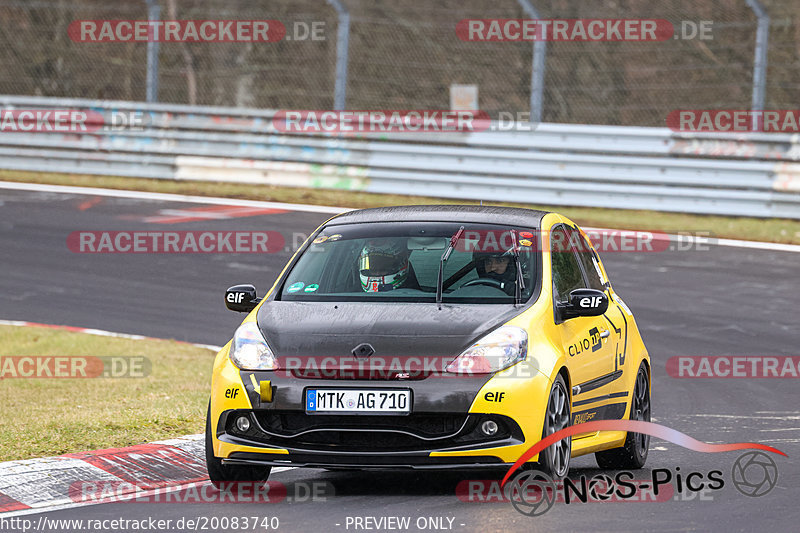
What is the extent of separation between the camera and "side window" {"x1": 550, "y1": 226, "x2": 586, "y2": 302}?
8.26m

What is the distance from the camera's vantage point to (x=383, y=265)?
8.34m

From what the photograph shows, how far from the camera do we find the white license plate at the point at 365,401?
7.14 meters

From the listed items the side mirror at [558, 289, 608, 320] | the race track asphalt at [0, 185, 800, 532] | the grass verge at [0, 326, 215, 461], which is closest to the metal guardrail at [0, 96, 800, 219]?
the race track asphalt at [0, 185, 800, 532]

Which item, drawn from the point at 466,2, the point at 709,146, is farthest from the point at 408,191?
the point at 466,2

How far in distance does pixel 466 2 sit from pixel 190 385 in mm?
22349

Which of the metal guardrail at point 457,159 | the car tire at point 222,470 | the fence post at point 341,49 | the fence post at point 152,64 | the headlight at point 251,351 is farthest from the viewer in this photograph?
the fence post at point 152,64

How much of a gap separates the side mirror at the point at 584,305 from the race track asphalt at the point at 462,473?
100 cm

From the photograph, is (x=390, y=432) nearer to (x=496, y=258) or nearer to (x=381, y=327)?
(x=381, y=327)

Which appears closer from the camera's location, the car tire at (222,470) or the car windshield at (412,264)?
the car tire at (222,470)

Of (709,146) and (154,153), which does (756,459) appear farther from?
(154,153)

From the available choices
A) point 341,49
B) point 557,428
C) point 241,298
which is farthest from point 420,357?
point 341,49

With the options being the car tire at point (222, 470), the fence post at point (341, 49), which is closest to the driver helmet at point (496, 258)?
the car tire at point (222, 470)

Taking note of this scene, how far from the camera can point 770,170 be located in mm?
18984

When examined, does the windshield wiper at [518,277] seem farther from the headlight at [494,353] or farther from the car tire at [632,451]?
the car tire at [632,451]
